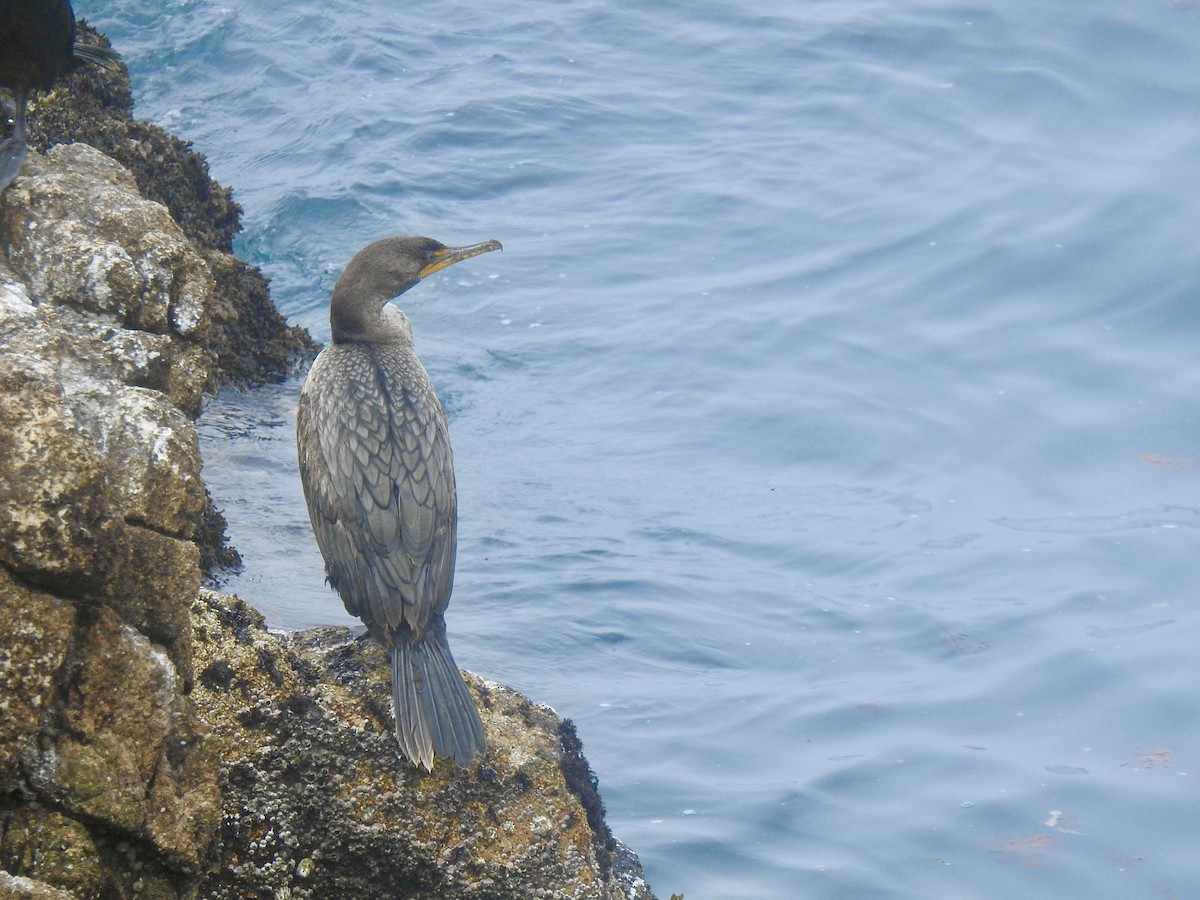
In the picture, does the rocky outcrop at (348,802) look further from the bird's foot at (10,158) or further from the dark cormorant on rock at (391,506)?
the bird's foot at (10,158)

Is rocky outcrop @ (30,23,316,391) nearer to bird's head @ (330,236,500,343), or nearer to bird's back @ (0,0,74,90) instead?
bird's head @ (330,236,500,343)

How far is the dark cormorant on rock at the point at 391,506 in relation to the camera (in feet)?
13.2

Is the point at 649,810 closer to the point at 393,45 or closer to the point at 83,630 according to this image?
the point at 83,630

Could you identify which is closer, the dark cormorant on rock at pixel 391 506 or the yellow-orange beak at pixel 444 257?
the dark cormorant on rock at pixel 391 506

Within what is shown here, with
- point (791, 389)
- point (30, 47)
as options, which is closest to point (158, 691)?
point (30, 47)

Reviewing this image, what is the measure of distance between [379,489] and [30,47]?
80.7 inches

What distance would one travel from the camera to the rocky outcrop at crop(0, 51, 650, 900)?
9.00 ft

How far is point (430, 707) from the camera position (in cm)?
384

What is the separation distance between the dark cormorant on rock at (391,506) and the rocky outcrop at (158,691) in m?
0.13

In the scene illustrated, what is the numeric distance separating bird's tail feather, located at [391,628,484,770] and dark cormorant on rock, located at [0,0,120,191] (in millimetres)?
2255

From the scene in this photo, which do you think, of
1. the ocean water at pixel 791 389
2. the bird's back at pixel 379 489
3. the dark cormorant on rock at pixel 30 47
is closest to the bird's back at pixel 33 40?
the dark cormorant on rock at pixel 30 47

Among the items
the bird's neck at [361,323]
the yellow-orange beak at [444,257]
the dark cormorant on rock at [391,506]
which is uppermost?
the yellow-orange beak at [444,257]

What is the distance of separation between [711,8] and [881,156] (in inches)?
145

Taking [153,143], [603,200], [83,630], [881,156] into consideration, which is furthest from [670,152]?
[83,630]
